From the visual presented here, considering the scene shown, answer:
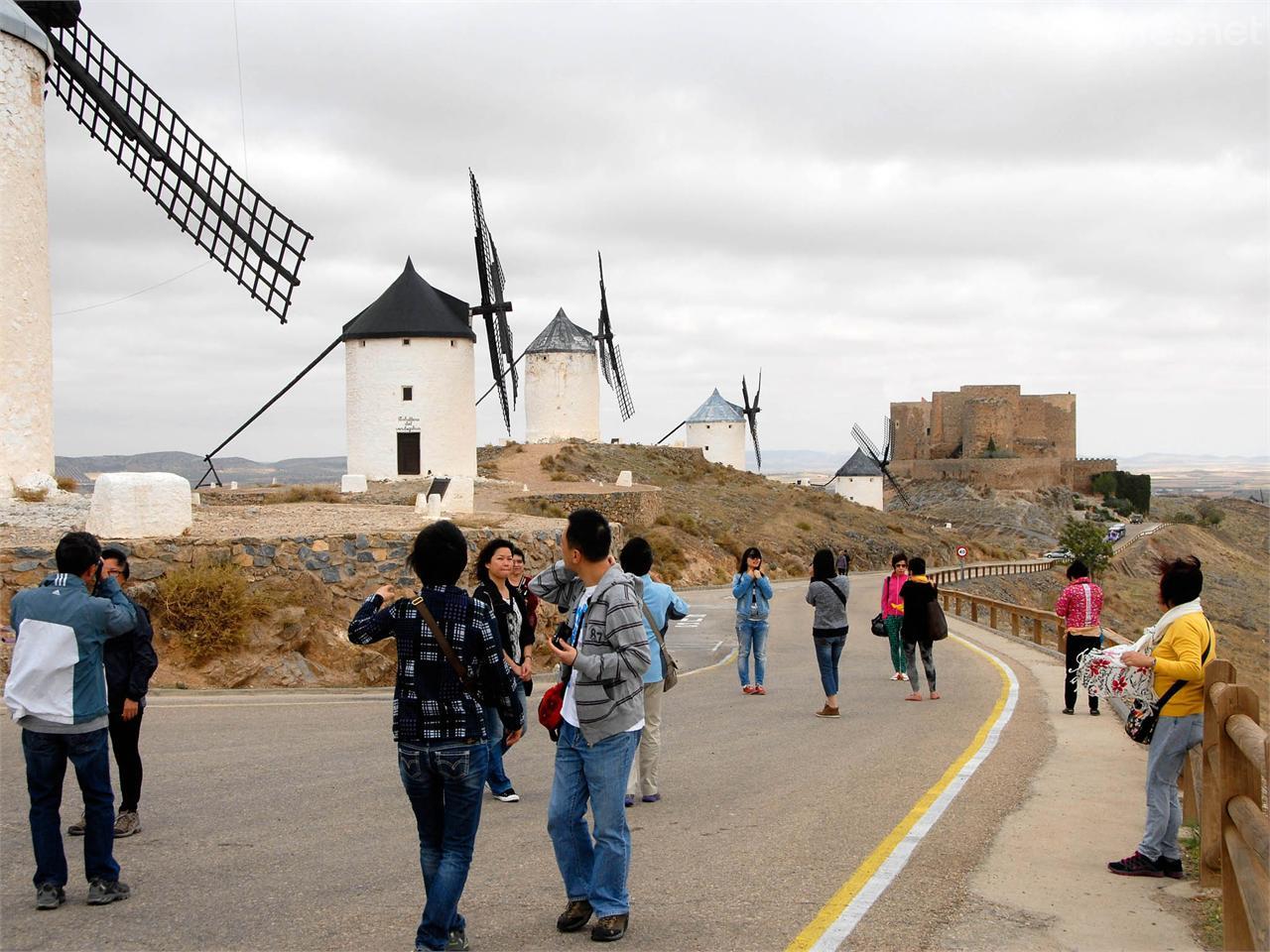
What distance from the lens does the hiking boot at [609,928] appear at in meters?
5.78

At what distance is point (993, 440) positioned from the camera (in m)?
96.8

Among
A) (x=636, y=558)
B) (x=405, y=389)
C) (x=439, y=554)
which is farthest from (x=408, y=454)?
(x=439, y=554)

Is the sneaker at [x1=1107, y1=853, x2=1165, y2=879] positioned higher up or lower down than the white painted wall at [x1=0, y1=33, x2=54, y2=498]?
lower down

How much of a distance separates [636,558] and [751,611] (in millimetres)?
5687

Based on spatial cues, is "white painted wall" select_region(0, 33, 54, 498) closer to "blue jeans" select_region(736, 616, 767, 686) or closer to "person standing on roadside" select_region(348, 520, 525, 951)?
"blue jeans" select_region(736, 616, 767, 686)

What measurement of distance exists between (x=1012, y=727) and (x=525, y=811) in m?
5.98

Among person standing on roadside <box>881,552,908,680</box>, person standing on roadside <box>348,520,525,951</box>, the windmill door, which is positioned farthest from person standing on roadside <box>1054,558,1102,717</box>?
the windmill door

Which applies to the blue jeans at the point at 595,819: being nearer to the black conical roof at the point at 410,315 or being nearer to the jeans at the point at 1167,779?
the jeans at the point at 1167,779

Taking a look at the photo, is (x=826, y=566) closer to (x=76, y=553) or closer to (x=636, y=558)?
(x=636, y=558)

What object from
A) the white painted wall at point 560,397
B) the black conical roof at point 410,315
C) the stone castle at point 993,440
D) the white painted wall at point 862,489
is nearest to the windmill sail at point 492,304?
the black conical roof at point 410,315

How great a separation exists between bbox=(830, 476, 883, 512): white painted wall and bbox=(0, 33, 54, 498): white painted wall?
65817 mm

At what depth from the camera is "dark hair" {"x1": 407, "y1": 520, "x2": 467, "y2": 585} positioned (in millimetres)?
5574

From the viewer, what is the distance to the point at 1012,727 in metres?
12.4

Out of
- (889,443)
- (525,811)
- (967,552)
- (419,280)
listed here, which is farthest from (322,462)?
(525,811)
